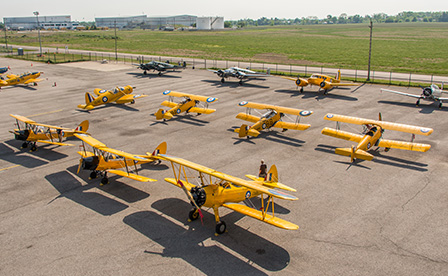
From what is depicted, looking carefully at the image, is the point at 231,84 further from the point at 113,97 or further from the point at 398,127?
the point at 398,127

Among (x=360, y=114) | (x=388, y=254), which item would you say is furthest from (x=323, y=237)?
(x=360, y=114)

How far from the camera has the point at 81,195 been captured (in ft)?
57.0

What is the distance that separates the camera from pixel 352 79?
162ft

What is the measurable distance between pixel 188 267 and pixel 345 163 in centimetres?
1294

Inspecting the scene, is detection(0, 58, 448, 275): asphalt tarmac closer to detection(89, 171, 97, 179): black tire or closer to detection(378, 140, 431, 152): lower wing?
detection(89, 171, 97, 179): black tire

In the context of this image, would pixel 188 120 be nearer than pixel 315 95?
Yes

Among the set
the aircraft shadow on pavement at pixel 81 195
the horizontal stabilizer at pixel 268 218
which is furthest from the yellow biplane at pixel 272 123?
the horizontal stabilizer at pixel 268 218

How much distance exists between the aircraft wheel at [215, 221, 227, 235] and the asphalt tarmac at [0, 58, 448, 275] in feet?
0.96

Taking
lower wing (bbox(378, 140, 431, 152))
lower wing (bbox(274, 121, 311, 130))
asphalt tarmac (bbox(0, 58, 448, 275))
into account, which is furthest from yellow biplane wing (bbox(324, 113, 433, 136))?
lower wing (bbox(274, 121, 311, 130))

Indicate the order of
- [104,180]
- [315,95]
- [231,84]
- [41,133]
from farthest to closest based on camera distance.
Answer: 1. [231,84]
2. [315,95]
3. [41,133]
4. [104,180]

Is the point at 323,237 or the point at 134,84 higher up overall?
the point at 134,84

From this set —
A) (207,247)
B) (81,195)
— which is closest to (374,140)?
(207,247)

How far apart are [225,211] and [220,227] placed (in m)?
1.97

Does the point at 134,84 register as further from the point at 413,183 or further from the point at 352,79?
the point at 413,183
